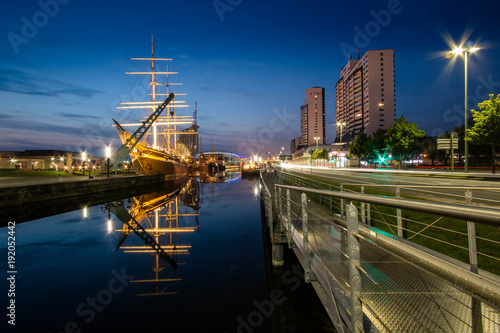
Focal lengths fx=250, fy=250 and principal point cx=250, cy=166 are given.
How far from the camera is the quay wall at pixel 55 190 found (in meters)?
16.1

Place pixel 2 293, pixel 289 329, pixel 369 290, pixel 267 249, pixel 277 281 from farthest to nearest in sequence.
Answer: pixel 267 249, pixel 277 281, pixel 2 293, pixel 289 329, pixel 369 290

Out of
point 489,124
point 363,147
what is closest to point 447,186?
point 489,124

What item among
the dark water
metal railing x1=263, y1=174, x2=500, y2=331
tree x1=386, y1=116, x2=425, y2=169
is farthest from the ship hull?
metal railing x1=263, y1=174, x2=500, y2=331

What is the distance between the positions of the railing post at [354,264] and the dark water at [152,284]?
11.0 ft

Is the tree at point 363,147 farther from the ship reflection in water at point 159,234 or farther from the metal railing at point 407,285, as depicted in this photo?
the metal railing at point 407,285

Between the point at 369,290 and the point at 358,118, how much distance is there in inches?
5955

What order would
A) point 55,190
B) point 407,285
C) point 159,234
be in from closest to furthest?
point 407,285
point 159,234
point 55,190

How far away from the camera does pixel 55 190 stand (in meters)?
19.8

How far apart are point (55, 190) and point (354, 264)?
79.2ft

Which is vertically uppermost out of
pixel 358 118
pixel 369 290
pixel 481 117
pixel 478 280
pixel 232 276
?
pixel 358 118

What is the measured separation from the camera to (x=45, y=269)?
7957mm

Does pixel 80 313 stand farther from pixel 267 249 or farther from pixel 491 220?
pixel 491 220

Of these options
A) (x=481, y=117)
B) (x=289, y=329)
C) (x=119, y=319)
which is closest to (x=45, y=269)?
(x=119, y=319)

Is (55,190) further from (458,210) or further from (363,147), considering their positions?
(363,147)
